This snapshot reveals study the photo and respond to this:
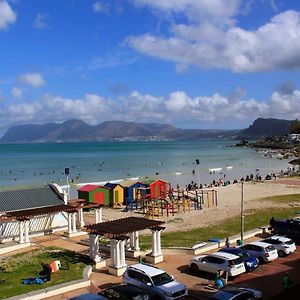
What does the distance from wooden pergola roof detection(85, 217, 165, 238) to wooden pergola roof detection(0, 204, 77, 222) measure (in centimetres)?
578

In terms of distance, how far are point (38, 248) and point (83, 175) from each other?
70.2 m

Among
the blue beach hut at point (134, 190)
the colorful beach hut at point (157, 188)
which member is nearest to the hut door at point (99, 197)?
the blue beach hut at point (134, 190)

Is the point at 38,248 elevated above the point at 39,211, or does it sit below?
below

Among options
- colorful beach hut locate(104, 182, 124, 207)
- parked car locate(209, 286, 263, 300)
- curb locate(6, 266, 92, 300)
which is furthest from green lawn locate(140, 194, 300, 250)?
colorful beach hut locate(104, 182, 124, 207)

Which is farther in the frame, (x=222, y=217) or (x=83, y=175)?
(x=83, y=175)

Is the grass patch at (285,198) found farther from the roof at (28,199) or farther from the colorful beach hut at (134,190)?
the roof at (28,199)

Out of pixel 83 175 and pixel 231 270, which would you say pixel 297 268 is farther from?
pixel 83 175

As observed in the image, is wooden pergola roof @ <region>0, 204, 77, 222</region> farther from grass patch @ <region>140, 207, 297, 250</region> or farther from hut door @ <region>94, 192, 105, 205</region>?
hut door @ <region>94, 192, 105, 205</region>

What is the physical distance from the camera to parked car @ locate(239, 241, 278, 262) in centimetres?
2209

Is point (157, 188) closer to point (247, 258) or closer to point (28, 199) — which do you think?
point (28, 199)

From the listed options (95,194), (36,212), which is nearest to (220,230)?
(36,212)

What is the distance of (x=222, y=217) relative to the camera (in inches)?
1396

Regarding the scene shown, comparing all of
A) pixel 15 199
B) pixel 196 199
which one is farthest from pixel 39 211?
pixel 196 199

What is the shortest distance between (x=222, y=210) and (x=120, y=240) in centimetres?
1991
